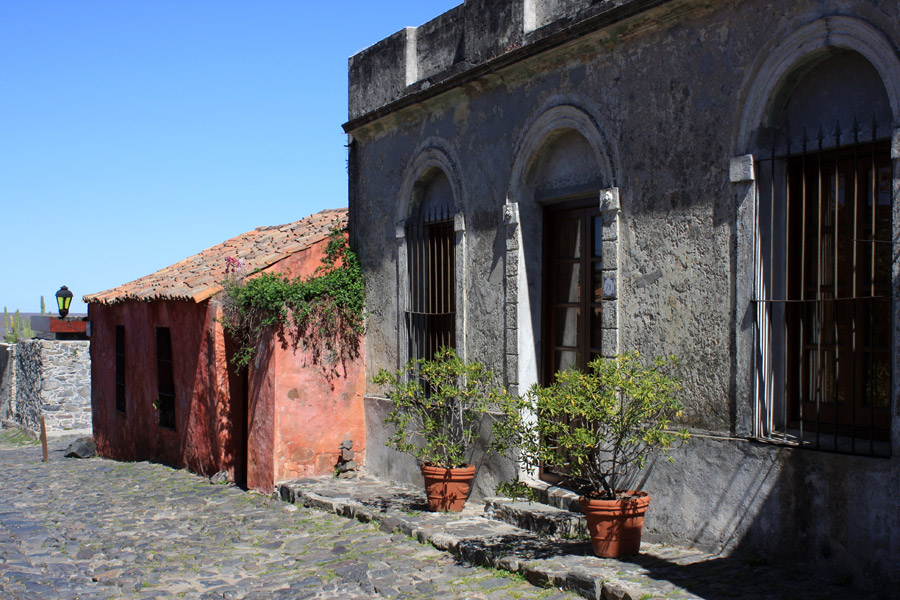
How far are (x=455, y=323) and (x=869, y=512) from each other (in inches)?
191

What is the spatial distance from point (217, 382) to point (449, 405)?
4.11 metres

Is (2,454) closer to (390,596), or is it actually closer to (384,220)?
(384,220)

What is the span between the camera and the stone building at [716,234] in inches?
213

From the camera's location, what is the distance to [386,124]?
10539mm

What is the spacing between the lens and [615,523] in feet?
20.3

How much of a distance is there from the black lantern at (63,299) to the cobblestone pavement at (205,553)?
957cm

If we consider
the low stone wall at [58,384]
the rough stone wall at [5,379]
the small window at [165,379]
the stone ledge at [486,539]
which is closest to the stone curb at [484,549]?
the stone ledge at [486,539]

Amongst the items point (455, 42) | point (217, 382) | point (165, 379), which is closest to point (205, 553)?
point (217, 382)

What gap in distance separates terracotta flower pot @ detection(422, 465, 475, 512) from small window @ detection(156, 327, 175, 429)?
20.2ft

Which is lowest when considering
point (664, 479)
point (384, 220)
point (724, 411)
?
point (664, 479)

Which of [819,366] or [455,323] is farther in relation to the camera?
[455,323]

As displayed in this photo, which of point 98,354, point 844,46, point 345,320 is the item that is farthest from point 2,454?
point 844,46

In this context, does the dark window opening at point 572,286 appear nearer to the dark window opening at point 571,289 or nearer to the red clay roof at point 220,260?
the dark window opening at point 571,289

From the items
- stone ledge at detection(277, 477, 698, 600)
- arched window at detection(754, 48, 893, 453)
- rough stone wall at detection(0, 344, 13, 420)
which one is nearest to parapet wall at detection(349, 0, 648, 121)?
Result: arched window at detection(754, 48, 893, 453)
